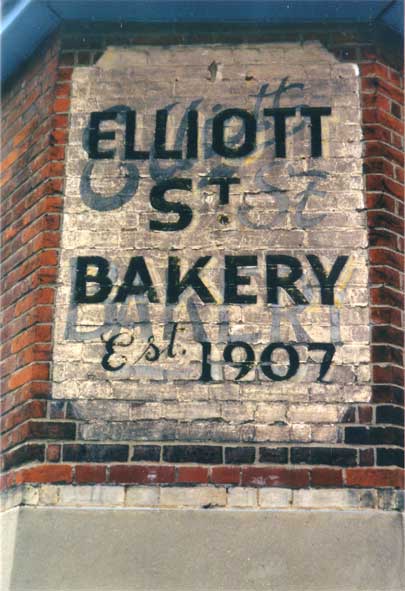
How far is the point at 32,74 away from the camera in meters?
5.49

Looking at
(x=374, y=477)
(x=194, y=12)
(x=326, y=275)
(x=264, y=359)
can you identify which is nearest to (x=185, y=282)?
(x=264, y=359)

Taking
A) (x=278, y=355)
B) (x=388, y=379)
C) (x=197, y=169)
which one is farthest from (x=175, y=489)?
(x=197, y=169)

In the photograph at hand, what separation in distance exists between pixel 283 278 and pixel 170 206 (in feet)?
2.21

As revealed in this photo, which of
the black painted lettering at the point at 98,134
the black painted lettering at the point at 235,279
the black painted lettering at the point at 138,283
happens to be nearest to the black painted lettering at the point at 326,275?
the black painted lettering at the point at 235,279

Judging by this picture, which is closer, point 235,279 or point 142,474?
point 142,474

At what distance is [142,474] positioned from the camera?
4.44 m

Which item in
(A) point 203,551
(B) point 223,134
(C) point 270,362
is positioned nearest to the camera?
(A) point 203,551

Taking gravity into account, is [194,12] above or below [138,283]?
above

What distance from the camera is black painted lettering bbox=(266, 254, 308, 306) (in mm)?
4727

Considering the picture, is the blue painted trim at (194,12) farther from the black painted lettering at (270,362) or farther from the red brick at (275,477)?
the red brick at (275,477)

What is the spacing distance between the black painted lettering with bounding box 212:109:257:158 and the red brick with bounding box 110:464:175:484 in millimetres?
1620

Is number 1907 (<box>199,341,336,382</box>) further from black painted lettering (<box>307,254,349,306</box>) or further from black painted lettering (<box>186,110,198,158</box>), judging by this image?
black painted lettering (<box>186,110,198,158</box>)

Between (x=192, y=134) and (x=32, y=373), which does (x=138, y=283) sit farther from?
(x=192, y=134)

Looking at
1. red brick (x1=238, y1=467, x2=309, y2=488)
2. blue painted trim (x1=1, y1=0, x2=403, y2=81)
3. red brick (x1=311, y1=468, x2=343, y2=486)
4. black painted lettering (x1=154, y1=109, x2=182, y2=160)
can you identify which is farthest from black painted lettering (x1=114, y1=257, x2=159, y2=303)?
blue painted trim (x1=1, y1=0, x2=403, y2=81)
